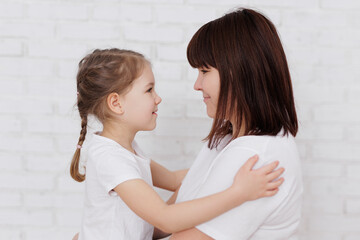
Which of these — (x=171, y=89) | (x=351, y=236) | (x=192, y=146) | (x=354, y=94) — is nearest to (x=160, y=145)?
(x=192, y=146)

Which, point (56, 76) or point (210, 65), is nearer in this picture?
point (210, 65)

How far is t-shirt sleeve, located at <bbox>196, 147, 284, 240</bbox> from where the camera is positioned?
1001mm

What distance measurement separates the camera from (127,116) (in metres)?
1.32

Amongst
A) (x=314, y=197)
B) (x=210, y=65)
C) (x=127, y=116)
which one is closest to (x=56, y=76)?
(x=127, y=116)

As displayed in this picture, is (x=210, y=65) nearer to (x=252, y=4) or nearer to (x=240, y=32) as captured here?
(x=240, y=32)

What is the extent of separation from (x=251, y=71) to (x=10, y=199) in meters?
1.41

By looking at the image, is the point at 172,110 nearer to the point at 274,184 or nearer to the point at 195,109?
the point at 195,109

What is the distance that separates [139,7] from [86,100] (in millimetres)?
648

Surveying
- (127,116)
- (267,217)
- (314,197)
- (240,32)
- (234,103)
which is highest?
(240,32)

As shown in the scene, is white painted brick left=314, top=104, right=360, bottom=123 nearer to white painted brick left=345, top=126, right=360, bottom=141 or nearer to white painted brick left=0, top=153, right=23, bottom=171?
white painted brick left=345, top=126, right=360, bottom=141

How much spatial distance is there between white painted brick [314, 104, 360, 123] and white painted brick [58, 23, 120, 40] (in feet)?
3.36

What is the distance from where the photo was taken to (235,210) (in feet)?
3.31

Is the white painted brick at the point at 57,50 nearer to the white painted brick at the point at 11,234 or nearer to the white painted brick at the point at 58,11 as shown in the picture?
the white painted brick at the point at 58,11

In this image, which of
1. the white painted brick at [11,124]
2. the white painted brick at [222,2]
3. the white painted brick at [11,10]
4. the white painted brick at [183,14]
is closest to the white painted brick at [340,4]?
the white painted brick at [222,2]
